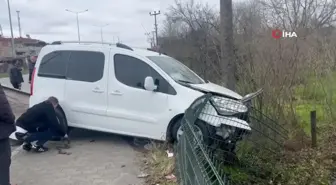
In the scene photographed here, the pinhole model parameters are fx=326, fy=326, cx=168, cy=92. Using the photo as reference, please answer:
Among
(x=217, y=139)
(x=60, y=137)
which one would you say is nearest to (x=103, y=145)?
(x=60, y=137)

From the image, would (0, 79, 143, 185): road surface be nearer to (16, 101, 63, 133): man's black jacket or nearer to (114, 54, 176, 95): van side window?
(16, 101, 63, 133): man's black jacket

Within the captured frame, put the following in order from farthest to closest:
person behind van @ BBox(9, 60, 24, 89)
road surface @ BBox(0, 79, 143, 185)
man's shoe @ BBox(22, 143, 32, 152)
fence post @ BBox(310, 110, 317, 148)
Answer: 1. person behind van @ BBox(9, 60, 24, 89)
2. man's shoe @ BBox(22, 143, 32, 152)
3. fence post @ BBox(310, 110, 317, 148)
4. road surface @ BBox(0, 79, 143, 185)

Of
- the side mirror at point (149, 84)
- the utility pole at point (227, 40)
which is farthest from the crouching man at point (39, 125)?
the utility pole at point (227, 40)

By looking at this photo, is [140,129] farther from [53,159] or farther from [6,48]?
[6,48]

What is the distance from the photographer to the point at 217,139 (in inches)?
173

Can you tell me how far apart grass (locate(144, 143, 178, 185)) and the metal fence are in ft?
2.29

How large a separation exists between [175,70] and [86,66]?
5.61 ft

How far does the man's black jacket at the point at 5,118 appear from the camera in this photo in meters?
3.48

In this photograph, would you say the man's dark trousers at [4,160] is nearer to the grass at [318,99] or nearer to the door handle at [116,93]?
the door handle at [116,93]

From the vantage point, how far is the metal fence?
4191 millimetres

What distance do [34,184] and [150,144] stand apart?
2078 millimetres

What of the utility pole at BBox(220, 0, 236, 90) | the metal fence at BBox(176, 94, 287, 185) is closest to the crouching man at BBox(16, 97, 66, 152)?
the metal fence at BBox(176, 94, 287, 185)

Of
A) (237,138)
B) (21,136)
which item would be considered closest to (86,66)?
(21,136)

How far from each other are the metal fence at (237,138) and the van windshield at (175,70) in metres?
1.23
